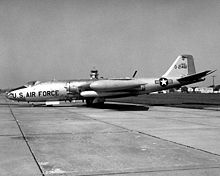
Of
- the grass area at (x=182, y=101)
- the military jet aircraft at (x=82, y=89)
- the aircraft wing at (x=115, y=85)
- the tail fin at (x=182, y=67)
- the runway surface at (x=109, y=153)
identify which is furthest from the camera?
the grass area at (x=182, y=101)

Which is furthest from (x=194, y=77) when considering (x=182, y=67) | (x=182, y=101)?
(x=182, y=101)

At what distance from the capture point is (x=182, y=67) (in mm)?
27578

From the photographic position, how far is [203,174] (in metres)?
4.95

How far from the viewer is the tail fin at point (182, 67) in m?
27.3

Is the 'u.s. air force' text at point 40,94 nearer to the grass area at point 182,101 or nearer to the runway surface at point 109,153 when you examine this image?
the grass area at point 182,101

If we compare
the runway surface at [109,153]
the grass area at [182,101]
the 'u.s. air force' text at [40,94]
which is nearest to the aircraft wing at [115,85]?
the 'u.s. air force' text at [40,94]

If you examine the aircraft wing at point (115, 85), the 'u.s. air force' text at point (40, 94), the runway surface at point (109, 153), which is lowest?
the runway surface at point (109, 153)

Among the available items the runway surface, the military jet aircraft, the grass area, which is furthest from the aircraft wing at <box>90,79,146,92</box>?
the runway surface

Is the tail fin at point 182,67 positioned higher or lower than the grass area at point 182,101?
higher

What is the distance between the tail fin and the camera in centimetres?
2731

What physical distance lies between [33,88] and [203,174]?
850 inches

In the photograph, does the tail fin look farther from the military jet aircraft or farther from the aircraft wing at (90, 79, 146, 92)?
the aircraft wing at (90, 79, 146, 92)

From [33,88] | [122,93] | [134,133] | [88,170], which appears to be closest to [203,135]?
[134,133]

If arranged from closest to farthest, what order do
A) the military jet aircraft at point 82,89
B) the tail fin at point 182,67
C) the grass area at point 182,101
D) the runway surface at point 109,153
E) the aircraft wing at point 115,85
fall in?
1. the runway surface at point 109,153
2. the aircraft wing at point 115,85
3. the military jet aircraft at point 82,89
4. the tail fin at point 182,67
5. the grass area at point 182,101
